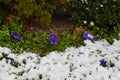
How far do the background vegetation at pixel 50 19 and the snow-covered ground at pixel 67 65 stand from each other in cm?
38

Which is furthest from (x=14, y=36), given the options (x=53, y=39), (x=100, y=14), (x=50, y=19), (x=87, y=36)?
(x=100, y=14)

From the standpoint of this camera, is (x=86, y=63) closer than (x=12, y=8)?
Yes

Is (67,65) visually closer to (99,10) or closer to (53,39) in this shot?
(53,39)

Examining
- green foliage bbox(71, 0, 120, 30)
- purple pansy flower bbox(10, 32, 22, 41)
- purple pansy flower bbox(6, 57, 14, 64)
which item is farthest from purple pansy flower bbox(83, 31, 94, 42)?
purple pansy flower bbox(6, 57, 14, 64)

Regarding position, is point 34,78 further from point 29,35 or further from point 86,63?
point 29,35

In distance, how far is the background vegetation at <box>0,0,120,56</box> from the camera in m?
6.57

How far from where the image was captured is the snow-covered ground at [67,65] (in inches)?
214

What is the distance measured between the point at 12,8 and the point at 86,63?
1.76 metres

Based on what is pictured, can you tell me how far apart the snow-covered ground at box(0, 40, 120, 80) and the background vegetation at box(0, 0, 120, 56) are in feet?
1.24

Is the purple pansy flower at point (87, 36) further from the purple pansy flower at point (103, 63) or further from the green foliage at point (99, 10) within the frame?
the purple pansy flower at point (103, 63)

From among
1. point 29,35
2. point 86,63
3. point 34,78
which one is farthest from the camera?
point 29,35

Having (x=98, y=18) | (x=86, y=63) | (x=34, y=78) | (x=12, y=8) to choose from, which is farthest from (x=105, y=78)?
(x=12, y=8)

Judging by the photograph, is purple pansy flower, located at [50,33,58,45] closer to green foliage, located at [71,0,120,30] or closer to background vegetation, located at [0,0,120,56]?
background vegetation, located at [0,0,120,56]

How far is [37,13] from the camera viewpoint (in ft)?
22.5
